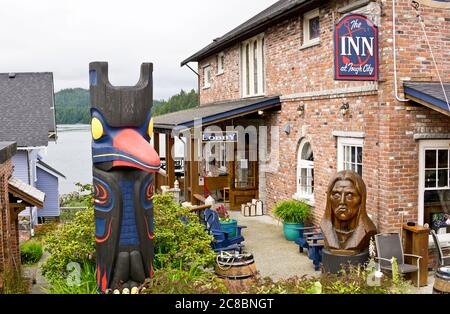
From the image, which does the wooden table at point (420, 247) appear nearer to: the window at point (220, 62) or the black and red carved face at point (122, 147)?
the black and red carved face at point (122, 147)

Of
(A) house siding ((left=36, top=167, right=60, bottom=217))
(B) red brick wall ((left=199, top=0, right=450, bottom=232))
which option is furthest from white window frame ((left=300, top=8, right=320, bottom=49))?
(A) house siding ((left=36, top=167, right=60, bottom=217))

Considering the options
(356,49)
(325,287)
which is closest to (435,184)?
(356,49)

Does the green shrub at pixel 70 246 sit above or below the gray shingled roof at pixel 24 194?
below

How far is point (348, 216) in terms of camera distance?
963 centimetres

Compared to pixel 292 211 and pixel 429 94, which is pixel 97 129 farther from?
pixel 292 211

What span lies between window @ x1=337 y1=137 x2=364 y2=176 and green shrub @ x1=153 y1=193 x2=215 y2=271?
3799 mm

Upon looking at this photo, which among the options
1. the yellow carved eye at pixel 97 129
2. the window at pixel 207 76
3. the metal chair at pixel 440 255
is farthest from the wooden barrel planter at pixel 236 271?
the window at pixel 207 76

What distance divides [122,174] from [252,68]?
1169cm

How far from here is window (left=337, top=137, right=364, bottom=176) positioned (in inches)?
459

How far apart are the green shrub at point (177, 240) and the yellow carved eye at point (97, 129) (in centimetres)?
240

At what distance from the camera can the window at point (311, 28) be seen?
1341cm

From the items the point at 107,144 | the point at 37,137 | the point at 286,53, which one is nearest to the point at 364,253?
the point at 107,144

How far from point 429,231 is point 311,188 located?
4562 mm

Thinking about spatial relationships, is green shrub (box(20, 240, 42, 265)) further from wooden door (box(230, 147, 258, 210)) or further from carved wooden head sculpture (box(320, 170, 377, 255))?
wooden door (box(230, 147, 258, 210))
